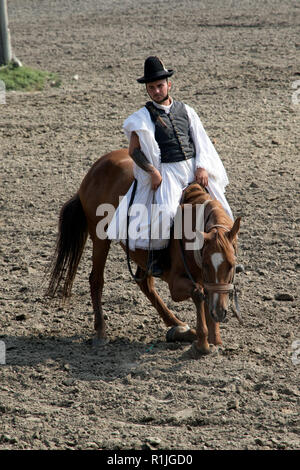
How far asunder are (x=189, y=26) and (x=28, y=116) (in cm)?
656

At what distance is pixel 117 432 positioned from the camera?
4898 millimetres

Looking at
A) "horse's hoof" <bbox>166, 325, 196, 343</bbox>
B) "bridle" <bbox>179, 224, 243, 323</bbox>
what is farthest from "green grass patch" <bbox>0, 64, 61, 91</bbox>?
"bridle" <bbox>179, 224, 243, 323</bbox>

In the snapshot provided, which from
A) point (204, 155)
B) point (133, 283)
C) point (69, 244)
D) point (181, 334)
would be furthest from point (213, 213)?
point (133, 283)

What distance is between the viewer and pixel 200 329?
562 cm

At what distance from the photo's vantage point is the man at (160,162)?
5785 millimetres

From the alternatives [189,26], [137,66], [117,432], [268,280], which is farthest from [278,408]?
[189,26]

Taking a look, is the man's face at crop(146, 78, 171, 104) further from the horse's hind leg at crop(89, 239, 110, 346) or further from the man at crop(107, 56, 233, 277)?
the horse's hind leg at crop(89, 239, 110, 346)

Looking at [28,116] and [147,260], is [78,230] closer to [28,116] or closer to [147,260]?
[147,260]

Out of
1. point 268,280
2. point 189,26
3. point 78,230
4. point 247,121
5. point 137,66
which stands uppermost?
point 189,26

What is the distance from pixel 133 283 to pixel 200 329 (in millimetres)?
1673

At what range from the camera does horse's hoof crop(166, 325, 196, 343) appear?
5980 mm

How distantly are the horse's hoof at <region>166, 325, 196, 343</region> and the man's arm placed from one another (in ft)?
3.82

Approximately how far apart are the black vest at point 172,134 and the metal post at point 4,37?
8.90m

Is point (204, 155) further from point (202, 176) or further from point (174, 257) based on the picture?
point (174, 257)
